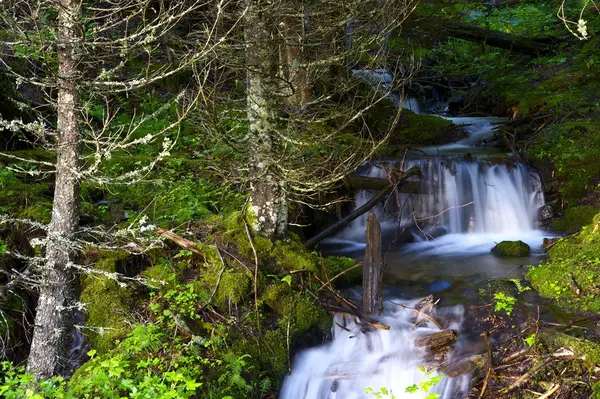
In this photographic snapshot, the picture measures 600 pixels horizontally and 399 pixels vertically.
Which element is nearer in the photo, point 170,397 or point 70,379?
point 170,397

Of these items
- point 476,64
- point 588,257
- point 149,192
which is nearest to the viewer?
point 588,257

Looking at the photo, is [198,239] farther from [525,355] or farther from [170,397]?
[525,355]

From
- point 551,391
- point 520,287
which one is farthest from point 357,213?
point 551,391

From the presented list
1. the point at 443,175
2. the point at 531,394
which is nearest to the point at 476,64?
the point at 443,175

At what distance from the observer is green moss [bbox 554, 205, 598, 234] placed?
30.2 feet

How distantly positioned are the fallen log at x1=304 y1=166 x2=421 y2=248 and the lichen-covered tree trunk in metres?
1.82

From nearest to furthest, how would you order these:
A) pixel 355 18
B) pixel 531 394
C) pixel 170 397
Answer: pixel 170 397
pixel 531 394
pixel 355 18

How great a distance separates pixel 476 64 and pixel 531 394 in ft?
45.4

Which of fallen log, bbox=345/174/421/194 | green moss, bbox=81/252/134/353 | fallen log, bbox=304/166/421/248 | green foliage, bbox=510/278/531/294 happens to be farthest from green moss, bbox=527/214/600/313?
green moss, bbox=81/252/134/353

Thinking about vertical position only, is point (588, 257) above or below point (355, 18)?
below

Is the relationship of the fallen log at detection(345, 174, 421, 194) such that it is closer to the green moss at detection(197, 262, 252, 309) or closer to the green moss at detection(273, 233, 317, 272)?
the green moss at detection(273, 233, 317, 272)

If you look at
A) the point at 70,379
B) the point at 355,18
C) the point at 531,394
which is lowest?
the point at 531,394

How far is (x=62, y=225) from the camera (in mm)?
4547

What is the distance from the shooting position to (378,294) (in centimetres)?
674
